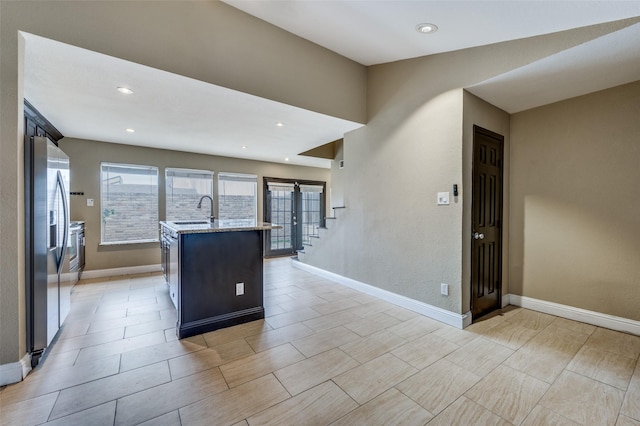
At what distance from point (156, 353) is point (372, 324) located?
204 centimetres

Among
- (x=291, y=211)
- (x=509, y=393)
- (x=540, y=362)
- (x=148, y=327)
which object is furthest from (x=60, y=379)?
(x=291, y=211)

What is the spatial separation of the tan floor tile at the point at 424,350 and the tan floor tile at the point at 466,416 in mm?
430

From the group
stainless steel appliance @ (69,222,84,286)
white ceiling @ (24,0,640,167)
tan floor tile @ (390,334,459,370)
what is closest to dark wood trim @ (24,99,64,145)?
white ceiling @ (24,0,640,167)

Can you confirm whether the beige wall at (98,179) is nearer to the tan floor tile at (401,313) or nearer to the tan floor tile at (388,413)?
the tan floor tile at (401,313)

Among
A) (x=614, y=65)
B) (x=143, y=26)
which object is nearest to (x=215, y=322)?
(x=143, y=26)

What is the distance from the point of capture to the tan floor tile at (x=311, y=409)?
5.21 ft

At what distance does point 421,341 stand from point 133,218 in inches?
209

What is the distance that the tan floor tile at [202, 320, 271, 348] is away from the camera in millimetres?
2566

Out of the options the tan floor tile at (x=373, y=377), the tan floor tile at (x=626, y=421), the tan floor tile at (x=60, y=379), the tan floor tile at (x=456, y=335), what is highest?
the tan floor tile at (x=60, y=379)

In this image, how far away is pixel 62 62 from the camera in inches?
89.6

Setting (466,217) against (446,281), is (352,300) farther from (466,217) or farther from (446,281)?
(466,217)

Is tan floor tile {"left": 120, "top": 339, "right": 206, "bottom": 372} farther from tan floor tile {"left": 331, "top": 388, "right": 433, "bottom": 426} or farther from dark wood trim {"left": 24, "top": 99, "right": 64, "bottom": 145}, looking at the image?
dark wood trim {"left": 24, "top": 99, "right": 64, "bottom": 145}

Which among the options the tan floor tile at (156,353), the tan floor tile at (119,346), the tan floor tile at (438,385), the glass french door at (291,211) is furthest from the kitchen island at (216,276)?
the glass french door at (291,211)

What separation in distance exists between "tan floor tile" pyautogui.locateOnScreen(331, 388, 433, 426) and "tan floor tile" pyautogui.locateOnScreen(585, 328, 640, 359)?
2.02 meters
